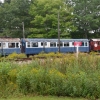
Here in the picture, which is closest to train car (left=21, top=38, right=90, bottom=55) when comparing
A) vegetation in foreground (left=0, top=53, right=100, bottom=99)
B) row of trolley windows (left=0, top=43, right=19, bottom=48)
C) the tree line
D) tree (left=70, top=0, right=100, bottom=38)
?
row of trolley windows (left=0, top=43, right=19, bottom=48)

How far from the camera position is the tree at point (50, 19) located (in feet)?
140

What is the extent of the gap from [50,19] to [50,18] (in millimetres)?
249

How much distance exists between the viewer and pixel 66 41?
34844mm

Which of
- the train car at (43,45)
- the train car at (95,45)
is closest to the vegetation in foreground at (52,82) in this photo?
the train car at (43,45)

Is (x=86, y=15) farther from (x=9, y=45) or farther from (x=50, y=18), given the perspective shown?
(x=9, y=45)

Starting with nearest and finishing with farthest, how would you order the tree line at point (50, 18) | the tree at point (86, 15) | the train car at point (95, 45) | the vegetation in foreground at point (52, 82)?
the vegetation in foreground at point (52, 82), the train car at point (95, 45), the tree line at point (50, 18), the tree at point (86, 15)

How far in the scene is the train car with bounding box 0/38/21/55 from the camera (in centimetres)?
3059

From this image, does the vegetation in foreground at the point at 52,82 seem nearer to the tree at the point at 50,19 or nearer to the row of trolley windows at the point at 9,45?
the row of trolley windows at the point at 9,45

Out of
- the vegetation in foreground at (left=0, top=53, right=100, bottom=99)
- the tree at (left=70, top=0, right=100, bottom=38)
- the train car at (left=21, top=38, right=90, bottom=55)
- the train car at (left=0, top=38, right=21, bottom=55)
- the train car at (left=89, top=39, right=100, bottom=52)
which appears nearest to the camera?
the vegetation in foreground at (left=0, top=53, right=100, bottom=99)

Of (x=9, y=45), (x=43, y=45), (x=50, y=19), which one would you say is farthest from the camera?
(x=50, y=19)

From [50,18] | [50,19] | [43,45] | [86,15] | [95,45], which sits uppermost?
[86,15]

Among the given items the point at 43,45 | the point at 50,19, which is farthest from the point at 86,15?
the point at 43,45

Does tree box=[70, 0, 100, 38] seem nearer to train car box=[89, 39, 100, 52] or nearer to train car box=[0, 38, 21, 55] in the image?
train car box=[89, 39, 100, 52]

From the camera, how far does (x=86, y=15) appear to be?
4488cm
